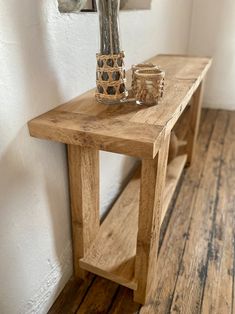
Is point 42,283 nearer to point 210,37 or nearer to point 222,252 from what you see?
point 222,252

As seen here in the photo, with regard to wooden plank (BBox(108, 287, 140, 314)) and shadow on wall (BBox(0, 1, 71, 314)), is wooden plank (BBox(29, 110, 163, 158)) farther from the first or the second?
wooden plank (BBox(108, 287, 140, 314))

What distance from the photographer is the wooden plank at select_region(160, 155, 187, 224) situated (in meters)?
1.42

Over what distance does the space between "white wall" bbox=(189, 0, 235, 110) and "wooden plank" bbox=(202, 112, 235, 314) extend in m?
1.35

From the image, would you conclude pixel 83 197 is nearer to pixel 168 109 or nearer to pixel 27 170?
pixel 27 170

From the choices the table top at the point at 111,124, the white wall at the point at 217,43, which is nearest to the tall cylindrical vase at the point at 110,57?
the table top at the point at 111,124

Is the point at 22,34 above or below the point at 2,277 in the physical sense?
above

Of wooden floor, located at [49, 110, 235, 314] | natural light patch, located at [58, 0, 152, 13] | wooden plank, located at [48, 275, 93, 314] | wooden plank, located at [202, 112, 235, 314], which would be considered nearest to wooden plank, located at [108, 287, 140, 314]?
wooden floor, located at [49, 110, 235, 314]

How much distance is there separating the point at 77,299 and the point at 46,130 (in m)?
0.70

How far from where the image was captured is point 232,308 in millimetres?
1059

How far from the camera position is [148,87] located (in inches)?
33.4

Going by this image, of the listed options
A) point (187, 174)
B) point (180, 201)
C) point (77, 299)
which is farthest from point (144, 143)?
point (187, 174)

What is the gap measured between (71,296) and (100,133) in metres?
0.72

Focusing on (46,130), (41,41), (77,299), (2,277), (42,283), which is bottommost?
(77,299)

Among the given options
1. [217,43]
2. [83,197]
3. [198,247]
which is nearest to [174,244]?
[198,247]
